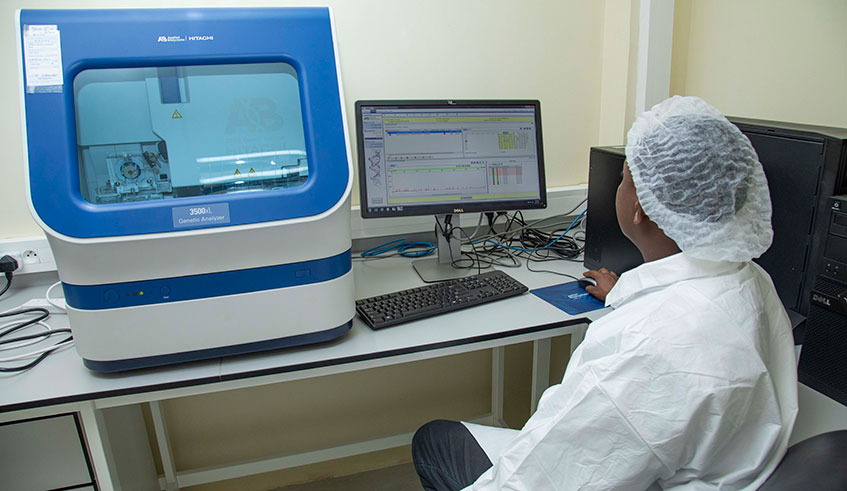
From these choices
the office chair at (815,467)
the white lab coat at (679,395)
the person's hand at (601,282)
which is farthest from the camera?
the person's hand at (601,282)

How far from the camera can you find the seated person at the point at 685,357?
0.77 meters

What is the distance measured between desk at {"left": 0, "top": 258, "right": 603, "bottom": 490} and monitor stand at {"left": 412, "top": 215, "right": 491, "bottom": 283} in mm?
103

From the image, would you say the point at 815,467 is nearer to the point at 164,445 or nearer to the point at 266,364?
the point at 266,364

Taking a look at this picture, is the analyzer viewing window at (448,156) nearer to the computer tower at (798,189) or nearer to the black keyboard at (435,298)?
the black keyboard at (435,298)

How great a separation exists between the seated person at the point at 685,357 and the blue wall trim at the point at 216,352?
50cm

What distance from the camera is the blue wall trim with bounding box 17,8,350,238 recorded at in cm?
104

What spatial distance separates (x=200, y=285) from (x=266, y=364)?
0.22 m

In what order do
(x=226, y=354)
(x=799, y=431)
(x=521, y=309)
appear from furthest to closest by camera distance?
(x=521, y=309) → (x=226, y=354) → (x=799, y=431)

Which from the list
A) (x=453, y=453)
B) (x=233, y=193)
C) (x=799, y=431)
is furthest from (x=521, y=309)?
(x=233, y=193)

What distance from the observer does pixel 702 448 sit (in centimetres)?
78

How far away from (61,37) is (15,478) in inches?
37.9

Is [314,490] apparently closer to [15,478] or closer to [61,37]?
[15,478]

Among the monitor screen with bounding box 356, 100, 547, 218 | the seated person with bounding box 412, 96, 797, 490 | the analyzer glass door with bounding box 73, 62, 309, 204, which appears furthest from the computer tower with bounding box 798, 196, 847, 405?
the analyzer glass door with bounding box 73, 62, 309, 204

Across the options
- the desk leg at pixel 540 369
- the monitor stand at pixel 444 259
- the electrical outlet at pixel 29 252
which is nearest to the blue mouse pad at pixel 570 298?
the monitor stand at pixel 444 259
